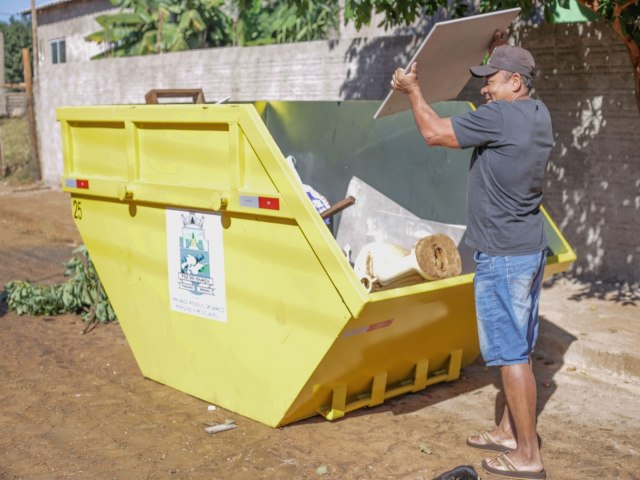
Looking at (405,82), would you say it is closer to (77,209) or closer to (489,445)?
(489,445)

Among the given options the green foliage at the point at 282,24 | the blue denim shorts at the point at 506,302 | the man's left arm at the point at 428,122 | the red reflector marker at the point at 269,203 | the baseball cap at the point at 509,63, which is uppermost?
the green foliage at the point at 282,24

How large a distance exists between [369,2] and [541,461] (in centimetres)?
343

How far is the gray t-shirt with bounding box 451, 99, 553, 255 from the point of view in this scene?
343cm

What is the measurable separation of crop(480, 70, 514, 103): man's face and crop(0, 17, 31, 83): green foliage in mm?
34016

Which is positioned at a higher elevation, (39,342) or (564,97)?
(564,97)

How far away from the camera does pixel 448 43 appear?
3.89m

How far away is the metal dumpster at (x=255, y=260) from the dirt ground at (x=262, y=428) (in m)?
0.14

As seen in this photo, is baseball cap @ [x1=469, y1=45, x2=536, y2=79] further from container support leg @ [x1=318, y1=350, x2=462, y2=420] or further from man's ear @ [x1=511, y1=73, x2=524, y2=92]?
container support leg @ [x1=318, y1=350, x2=462, y2=420]

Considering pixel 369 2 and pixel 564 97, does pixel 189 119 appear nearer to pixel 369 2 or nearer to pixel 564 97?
pixel 369 2

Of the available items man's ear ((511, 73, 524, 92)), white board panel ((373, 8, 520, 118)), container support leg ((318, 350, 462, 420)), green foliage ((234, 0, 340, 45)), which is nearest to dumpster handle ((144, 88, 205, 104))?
white board panel ((373, 8, 520, 118))


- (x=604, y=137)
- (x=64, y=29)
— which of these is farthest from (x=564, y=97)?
(x=64, y=29)

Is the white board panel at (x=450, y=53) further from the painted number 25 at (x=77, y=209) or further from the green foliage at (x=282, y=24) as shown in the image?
the green foliage at (x=282, y=24)

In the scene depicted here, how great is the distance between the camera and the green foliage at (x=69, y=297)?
6137mm

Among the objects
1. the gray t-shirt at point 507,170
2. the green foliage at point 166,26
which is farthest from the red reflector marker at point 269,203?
the green foliage at point 166,26
